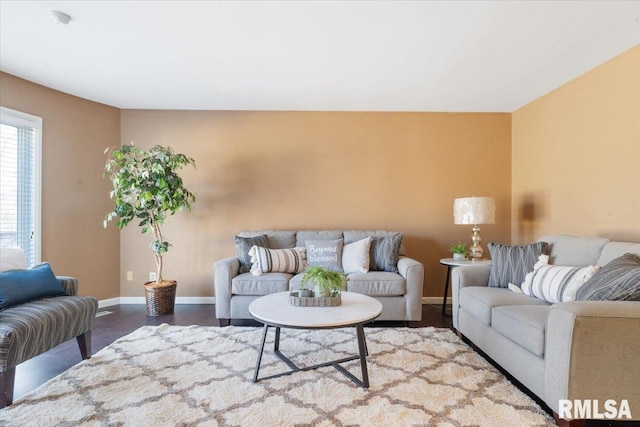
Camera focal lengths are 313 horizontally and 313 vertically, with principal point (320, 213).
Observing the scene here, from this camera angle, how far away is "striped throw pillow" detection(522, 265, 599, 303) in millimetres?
2016

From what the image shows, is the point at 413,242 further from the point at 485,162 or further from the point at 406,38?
the point at 406,38

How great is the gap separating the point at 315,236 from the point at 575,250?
2.31 meters

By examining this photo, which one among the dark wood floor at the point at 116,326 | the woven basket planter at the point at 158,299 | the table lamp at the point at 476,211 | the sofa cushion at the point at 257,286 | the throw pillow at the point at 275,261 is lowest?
the dark wood floor at the point at 116,326

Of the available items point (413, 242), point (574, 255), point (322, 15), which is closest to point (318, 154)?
point (413, 242)

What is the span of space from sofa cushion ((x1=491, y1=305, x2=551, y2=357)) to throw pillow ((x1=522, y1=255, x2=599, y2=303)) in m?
0.15

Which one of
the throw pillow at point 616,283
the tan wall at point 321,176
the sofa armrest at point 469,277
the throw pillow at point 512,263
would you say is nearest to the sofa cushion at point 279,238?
the tan wall at point 321,176

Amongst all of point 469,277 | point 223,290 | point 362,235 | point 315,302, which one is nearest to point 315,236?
point 362,235

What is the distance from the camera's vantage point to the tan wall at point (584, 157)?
7.95 ft

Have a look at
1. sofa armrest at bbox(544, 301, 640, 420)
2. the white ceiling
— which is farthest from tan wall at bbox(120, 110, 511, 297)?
sofa armrest at bbox(544, 301, 640, 420)

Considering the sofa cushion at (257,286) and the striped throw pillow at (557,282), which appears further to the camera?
the sofa cushion at (257,286)

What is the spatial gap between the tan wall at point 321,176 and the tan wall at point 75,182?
0.20 m

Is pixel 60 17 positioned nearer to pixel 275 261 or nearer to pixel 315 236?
pixel 275 261

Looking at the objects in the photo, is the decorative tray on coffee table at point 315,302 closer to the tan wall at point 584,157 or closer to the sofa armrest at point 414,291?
the sofa armrest at point 414,291

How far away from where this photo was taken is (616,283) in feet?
5.41
